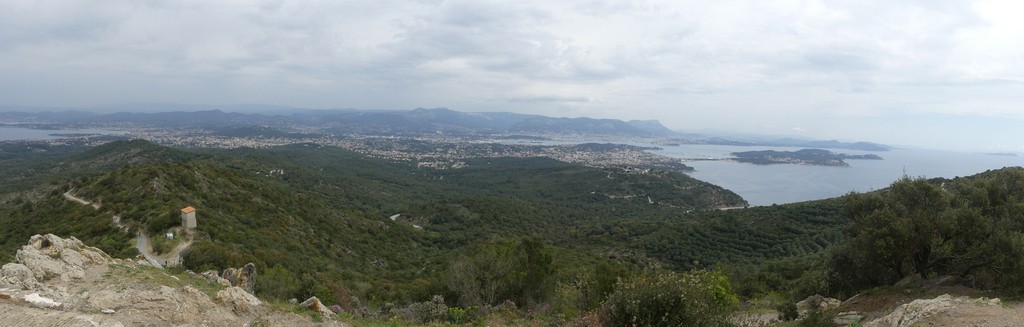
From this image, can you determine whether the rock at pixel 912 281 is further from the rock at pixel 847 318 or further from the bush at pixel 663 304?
the bush at pixel 663 304

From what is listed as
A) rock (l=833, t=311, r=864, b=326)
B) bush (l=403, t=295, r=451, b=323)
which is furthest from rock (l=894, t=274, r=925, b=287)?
bush (l=403, t=295, r=451, b=323)

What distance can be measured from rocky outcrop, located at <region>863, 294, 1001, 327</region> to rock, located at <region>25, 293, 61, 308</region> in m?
15.7

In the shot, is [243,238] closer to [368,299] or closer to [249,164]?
[368,299]

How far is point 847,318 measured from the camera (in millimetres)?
11703

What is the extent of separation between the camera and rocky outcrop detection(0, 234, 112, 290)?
27.0 feet

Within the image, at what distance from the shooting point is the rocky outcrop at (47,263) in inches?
324

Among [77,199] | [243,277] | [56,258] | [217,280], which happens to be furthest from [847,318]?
[77,199]

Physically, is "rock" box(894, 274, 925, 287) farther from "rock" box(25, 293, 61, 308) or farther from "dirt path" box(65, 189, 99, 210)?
"dirt path" box(65, 189, 99, 210)

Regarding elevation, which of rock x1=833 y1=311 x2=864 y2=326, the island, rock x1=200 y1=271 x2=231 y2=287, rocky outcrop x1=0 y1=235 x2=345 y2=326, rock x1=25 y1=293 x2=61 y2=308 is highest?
rock x1=25 y1=293 x2=61 y2=308

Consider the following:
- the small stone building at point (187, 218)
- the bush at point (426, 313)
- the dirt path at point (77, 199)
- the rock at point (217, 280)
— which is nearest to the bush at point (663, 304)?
the bush at point (426, 313)

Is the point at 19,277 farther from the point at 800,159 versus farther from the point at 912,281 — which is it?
the point at 800,159

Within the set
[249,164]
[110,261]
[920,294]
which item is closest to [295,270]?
[110,261]

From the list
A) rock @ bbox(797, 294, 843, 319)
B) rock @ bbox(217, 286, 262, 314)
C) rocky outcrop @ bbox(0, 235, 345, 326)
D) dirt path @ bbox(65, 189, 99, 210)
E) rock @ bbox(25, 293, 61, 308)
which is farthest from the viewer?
dirt path @ bbox(65, 189, 99, 210)

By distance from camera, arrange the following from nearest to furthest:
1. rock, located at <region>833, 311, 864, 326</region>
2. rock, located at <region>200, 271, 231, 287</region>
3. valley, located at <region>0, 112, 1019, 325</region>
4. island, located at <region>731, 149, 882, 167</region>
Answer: rock, located at <region>200, 271, 231, 287</region> → rock, located at <region>833, 311, 864, 326</region> → valley, located at <region>0, 112, 1019, 325</region> → island, located at <region>731, 149, 882, 167</region>
